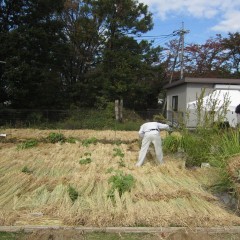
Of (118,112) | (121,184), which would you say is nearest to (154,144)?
(121,184)

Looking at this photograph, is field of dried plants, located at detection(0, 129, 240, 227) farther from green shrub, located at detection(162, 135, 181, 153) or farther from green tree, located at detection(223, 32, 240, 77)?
green tree, located at detection(223, 32, 240, 77)

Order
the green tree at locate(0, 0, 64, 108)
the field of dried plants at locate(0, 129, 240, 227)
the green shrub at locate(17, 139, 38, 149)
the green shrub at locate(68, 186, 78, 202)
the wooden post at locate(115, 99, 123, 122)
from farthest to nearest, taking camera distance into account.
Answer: the wooden post at locate(115, 99, 123, 122), the green tree at locate(0, 0, 64, 108), the green shrub at locate(17, 139, 38, 149), the green shrub at locate(68, 186, 78, 202), the field of dried plants at locate(0, 129, 240, 227)

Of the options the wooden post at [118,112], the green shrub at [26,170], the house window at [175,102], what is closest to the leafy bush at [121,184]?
the green shrub at [26,170]

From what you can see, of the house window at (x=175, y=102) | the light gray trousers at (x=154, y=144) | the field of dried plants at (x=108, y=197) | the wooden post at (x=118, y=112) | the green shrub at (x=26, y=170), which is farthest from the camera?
the wooden post at (x=118, y=112)

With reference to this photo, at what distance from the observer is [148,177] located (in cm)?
723

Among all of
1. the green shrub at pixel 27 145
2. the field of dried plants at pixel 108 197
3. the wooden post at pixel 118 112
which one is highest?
the wooden post at pixel 118 112

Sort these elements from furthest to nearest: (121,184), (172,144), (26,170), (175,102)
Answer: (175,102) → (172,144) → (26,170) → (121,184)

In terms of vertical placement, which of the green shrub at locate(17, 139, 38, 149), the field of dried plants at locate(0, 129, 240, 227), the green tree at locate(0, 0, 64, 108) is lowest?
the field of dried plants at locate(0, 129, 240, 227)

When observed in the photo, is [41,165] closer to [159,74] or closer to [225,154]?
[225,154]

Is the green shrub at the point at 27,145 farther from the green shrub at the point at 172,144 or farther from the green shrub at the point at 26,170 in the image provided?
the green shrub at the point at 172,144

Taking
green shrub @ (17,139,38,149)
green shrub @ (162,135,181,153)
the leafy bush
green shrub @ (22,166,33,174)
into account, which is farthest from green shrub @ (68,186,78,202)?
green shrub @ (17,139,38,149)

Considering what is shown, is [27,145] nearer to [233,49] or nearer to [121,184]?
[121,184]

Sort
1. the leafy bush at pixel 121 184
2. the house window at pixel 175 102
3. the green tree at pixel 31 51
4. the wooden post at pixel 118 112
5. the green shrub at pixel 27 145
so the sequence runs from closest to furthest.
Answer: the leafy bush at pixel 121 184, the green shrub at pixel 27 145, the green tree at pixel 31 51, the house window at pixel 175 102, the wooden post at pixel 118 112

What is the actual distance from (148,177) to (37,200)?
7.68 feet
